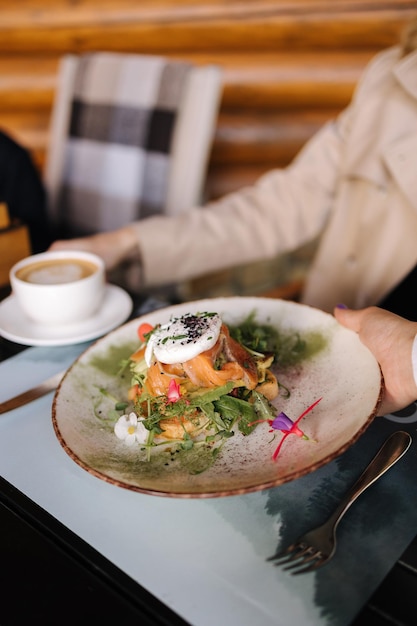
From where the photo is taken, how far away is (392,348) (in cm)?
92

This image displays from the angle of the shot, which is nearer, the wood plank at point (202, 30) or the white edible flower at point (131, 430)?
the white edible flower at point (131, 430)

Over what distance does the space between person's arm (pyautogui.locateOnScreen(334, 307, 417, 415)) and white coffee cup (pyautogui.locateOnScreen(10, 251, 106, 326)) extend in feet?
1.83

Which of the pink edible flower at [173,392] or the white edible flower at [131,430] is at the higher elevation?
the pink edible flower at [173,392]

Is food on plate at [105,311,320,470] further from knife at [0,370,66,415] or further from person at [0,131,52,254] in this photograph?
person at [0,131,52,254]

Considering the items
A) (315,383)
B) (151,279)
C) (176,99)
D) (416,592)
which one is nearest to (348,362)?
(315,383)

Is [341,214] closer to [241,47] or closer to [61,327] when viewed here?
[61,327]

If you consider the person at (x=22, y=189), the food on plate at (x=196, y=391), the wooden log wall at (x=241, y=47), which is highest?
the wooden log wall at (x=241, y=47)

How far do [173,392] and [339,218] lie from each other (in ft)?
3.53

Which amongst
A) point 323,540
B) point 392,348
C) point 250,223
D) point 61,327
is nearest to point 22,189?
point 250,223

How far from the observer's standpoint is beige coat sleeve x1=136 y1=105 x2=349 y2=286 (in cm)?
168

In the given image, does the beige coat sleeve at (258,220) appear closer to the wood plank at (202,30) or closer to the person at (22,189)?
the person at (22,189)

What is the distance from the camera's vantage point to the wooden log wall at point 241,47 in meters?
2.48

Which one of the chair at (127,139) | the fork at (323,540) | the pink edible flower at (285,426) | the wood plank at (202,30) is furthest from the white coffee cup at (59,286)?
the wood plank at (202,30)

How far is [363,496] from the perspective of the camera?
76 centimetres
